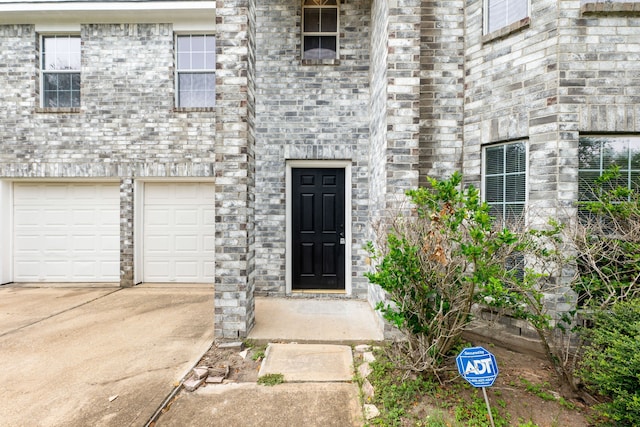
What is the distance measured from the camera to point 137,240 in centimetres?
634

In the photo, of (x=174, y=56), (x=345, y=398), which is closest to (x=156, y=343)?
(x=345, y=398)

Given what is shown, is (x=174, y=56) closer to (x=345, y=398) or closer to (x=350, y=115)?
(x=350, y=115)

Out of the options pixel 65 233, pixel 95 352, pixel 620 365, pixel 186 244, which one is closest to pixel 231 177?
pixel 95 352

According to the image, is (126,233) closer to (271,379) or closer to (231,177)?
(231,177)

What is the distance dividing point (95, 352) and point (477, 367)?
379 cm

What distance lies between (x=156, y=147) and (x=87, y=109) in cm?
149

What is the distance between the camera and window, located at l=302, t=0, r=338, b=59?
17.6 ft

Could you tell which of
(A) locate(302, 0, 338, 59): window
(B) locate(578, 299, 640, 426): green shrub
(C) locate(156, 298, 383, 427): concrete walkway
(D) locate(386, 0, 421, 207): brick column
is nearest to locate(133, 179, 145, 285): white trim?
(C) locate(156, 298, 383, 427): concrete walkway

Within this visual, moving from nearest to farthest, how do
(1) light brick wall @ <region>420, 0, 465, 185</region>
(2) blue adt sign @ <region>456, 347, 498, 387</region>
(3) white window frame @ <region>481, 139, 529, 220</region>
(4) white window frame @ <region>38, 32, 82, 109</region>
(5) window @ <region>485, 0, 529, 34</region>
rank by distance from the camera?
(2) blue adt sign @ <region>456, 347, 498, 387</region>, (3) white window frame @ <region>481, 139, 529, 220</region>, (5) window @ <region>485, 0, 529, 34</region>, (1) light brick wall @ <region>420, 0, 465, 185</region>, (4) white window frame @ <region>38, 32, 82, 109</region>

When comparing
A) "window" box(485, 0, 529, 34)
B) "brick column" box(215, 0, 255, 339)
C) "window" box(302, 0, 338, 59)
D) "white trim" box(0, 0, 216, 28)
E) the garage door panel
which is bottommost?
the garage door panel

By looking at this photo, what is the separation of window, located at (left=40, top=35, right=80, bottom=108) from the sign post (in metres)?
7.71

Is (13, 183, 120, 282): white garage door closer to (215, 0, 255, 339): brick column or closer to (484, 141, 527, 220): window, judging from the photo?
(215, 0, 255, 339): brick column

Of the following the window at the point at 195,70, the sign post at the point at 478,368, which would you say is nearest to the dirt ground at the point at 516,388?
the sign post at the point at 478,368

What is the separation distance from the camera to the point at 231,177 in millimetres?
3707
